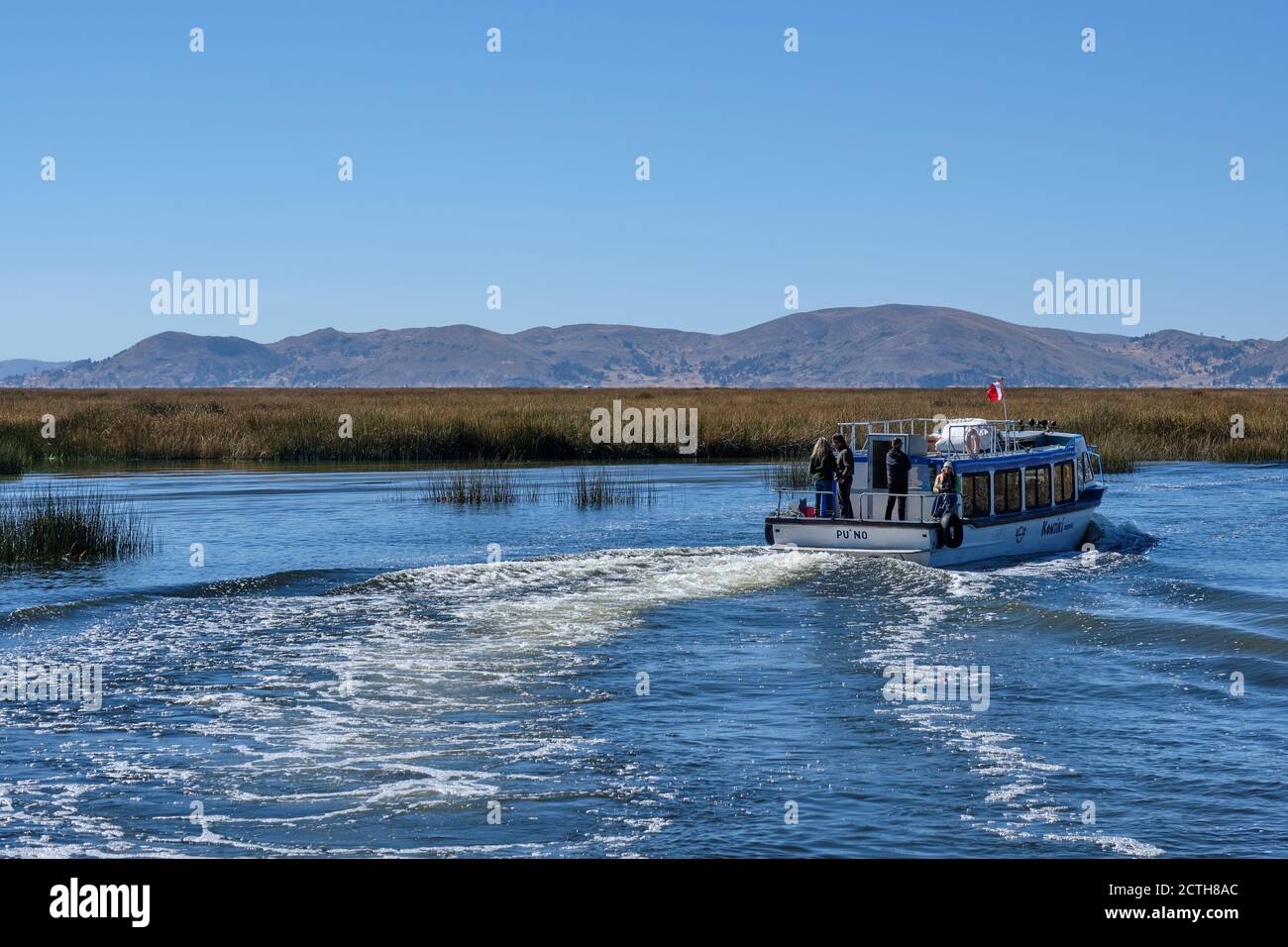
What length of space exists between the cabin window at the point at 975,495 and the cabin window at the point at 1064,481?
10.9 ft

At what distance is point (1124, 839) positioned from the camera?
34.2 ft

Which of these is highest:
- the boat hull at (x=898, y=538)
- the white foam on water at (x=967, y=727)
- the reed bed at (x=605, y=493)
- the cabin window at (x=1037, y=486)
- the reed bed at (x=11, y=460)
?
the reed bed at (x=11, y=460)

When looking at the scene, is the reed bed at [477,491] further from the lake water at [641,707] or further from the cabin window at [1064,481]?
the cabin window at [1064,481]

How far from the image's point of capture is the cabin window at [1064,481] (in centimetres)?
3048

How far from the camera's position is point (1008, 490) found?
1129 inches

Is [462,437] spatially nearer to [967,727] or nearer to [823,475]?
[823,475]

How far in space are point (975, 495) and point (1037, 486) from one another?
2.77 meters

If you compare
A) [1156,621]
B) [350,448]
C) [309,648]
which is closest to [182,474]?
[350,448]

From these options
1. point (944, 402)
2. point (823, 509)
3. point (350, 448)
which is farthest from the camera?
point (944, 402)

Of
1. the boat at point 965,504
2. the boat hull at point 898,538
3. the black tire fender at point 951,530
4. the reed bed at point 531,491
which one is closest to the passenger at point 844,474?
the boat at point 965,504

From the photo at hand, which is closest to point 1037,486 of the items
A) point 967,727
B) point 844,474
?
point 844,474

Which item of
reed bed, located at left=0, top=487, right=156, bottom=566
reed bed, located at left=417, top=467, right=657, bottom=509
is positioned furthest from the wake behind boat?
reed bed, located at left=0, top=487, right=156, bottom=566
